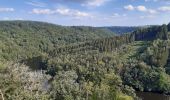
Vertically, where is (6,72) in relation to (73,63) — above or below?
above

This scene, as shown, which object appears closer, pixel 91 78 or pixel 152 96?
pixel 91 78

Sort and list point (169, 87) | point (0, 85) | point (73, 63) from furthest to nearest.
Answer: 1. point (73, 63)
2. point (169, 87)
3. point (0, 85)

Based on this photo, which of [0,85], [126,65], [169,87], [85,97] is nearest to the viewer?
[0,85]

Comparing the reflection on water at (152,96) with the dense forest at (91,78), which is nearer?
the dense forest at (91,78)

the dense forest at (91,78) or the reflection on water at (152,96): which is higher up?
the dense forest at (91,78)

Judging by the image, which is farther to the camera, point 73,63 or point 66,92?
point 73,63

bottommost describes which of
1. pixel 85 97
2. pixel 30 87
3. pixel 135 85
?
pixel 135 85

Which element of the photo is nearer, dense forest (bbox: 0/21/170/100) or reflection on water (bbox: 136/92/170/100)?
dense forest (bbox: 0/21/170/100)

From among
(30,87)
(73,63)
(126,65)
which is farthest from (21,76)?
(73,63)

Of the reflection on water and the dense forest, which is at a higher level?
the dense forest

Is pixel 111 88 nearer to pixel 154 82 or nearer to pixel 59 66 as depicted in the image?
pixel 154 82

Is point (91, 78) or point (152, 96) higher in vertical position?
point (91, 78)
